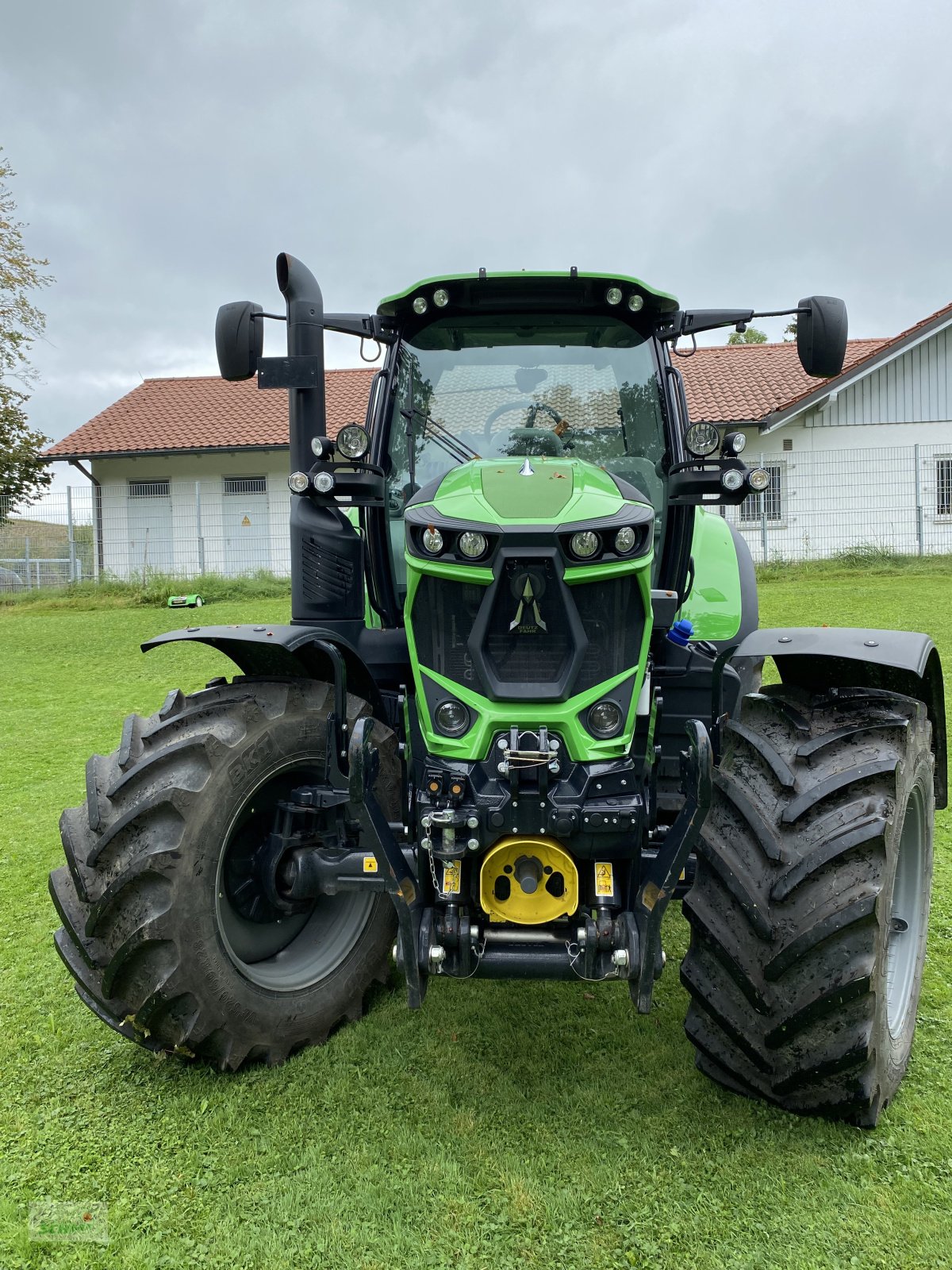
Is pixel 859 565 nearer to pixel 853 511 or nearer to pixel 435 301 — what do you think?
pixel 853 511

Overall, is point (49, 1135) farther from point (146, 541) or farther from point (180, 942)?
point (146, 541)

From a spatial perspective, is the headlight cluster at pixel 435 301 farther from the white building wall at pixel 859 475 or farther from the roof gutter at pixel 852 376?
the roof gutter at pixel 852 376

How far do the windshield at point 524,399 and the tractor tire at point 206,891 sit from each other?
957 millimetres

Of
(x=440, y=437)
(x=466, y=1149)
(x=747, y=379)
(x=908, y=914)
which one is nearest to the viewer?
(x=466, y=1149)

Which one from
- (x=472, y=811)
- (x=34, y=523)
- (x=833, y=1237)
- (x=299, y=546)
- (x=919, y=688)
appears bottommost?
(x=833, y=1237)

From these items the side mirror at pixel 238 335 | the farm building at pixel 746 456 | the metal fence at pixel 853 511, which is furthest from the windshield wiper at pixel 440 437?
the metal fence at pixel 853 511

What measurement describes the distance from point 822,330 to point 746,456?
16813mm

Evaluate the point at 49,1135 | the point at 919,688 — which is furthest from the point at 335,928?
the point at 919,688

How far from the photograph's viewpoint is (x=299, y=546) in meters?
3.79

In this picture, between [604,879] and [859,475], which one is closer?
[604,879]

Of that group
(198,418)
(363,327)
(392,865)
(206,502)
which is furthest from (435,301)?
(198,418)

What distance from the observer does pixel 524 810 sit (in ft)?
8.33

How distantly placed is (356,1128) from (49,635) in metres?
11.1

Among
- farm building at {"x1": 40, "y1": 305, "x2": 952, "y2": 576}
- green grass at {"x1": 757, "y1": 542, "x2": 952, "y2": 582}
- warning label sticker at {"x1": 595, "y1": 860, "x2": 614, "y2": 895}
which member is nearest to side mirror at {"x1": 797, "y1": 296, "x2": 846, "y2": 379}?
warning label sticker at {"x1": 595, "y1": 860, "x2": 614, "y2": 895}
